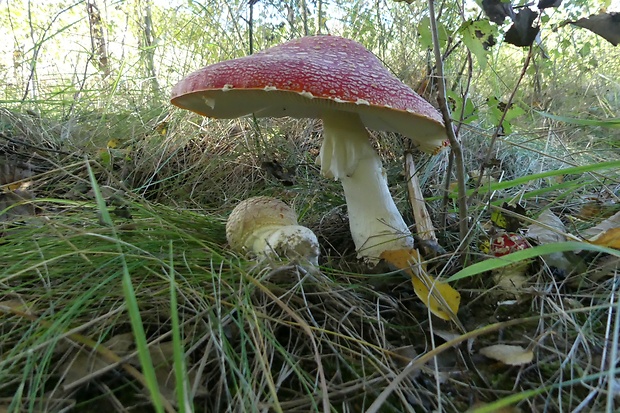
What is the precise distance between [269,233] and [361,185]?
1.78ft

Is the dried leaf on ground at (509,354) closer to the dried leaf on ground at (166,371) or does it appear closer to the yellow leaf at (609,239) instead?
the yellow leaf at (609,239)

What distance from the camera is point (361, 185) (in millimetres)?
1958

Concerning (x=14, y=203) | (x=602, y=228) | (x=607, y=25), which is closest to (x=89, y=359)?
(x=14, y=203)

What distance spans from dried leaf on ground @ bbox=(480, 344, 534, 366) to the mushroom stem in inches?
28.4

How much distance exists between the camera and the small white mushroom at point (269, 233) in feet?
5.35

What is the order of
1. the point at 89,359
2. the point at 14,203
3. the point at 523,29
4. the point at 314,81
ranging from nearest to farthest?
the point at 89,359 → the point at 523,29 → the point at 314,81 → the point at 14,203

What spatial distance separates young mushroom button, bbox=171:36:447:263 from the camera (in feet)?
4.69

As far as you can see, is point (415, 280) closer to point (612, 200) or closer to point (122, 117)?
point (612, 200)

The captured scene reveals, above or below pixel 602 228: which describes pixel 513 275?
below

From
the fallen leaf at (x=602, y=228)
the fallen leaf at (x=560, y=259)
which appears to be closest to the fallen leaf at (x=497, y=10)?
the fallen leaf at (x=560, y=259)

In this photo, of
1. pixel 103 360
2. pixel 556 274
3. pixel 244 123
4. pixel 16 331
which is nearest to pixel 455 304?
pixel 556 274

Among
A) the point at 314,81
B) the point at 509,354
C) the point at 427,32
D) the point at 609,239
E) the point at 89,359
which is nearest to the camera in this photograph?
the point at 89,359

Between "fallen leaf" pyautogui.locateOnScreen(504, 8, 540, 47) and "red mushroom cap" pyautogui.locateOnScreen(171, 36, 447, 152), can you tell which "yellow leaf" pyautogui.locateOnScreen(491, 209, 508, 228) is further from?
"fallen leaf" pyautogui.locateOnScreen(504, 8, 540, 47)

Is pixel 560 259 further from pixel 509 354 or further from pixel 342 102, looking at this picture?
pixel 342 102
